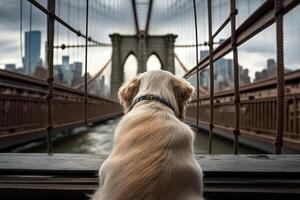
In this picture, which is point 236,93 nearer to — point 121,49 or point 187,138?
point 187,138

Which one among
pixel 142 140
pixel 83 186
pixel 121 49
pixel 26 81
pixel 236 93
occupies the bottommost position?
pixel 83 186

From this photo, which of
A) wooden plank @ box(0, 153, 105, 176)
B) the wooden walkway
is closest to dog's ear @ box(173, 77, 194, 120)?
the wooden walkway

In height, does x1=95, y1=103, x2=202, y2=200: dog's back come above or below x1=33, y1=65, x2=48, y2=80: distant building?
below

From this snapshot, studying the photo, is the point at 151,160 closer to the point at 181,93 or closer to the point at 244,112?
the point at 181,93

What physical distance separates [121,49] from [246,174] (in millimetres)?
30279

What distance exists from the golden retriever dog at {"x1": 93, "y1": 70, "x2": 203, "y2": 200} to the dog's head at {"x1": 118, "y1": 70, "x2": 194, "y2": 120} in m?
0.05

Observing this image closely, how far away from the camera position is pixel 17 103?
423cm

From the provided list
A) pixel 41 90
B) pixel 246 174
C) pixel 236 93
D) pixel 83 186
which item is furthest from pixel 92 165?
pixel 41 90

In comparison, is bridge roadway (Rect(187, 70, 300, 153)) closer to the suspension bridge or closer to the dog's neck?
the suspension bridge

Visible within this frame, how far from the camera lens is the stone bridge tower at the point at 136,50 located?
28.9m

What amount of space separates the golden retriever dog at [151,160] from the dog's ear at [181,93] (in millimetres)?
139

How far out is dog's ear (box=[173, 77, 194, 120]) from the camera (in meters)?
1.33

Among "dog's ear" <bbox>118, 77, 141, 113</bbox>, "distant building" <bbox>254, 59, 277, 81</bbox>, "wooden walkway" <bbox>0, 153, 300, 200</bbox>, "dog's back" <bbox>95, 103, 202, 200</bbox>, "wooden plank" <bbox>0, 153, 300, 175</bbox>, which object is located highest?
"distant building" <bbox>254, 59, 277, 81</bbox>

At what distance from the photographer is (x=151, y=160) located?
89cm
